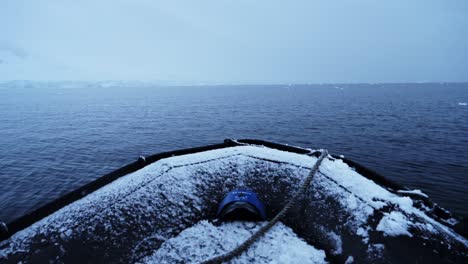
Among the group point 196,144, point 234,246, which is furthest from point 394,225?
point 196,144

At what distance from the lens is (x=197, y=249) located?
488 centimetres

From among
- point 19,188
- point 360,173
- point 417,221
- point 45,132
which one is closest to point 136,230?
point 417,221

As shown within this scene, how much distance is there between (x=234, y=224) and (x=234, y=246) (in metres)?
0.74

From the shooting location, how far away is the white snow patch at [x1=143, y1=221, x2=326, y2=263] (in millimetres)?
4598

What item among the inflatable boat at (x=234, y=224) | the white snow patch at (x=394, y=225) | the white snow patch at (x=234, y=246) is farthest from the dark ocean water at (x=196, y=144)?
the white snow patch at (x=234, y=246)

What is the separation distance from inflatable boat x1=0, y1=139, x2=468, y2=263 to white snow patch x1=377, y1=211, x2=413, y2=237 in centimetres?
2

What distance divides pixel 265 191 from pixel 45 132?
3806 cm

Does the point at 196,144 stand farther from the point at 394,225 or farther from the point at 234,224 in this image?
the point at 394,225

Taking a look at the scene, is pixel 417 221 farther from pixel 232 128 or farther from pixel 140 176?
pixel 232 128

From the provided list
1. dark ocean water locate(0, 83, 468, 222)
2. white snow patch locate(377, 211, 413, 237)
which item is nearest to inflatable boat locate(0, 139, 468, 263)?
white snow patch locate(377, 211, 413, 237)

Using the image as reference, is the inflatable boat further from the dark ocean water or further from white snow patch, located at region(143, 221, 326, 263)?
the dark ocean water

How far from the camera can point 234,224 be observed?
5590 mm

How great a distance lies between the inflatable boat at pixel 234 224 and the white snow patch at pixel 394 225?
0.02 m

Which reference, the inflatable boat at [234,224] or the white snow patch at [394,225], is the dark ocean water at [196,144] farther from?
the white snow patch at [394,225]
